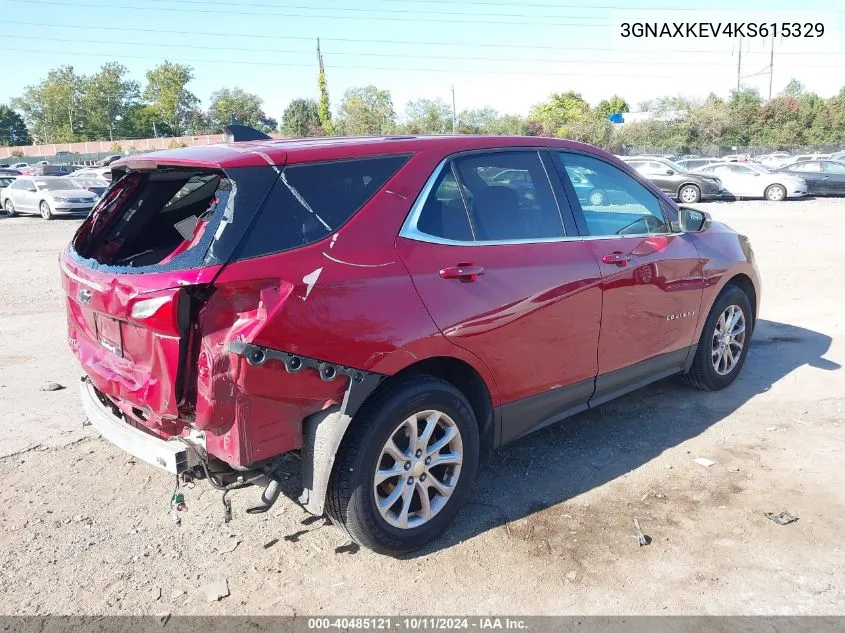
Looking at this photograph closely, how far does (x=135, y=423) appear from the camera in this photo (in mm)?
3186

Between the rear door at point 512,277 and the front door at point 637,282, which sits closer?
the rear door at point 512,277

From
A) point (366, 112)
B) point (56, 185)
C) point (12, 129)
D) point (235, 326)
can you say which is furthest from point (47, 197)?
point (12, 129)

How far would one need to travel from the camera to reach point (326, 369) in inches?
111

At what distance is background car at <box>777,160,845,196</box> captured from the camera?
80.4 feet

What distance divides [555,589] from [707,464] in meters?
1.63

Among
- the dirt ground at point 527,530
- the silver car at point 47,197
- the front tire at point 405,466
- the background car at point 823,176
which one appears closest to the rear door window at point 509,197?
the front tire at point 405,466

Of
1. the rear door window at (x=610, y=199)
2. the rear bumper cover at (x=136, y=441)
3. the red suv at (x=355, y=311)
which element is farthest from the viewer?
the rear door window at (x=610, y=199)

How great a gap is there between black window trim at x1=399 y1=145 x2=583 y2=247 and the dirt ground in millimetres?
1398

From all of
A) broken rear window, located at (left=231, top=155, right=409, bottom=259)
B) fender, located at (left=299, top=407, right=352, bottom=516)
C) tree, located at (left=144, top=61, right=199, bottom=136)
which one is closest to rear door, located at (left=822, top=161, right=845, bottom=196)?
broken rear window, located at (left=231, top=155, right=409, bottom=259)

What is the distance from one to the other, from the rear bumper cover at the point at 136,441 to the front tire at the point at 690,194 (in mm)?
23538

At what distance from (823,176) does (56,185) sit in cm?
2704

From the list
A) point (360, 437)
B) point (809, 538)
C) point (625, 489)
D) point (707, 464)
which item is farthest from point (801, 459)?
point (360, 437)

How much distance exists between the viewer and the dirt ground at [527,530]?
9.68 ft

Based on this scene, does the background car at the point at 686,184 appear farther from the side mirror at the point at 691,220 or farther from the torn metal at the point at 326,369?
the torn metal at the point at 326,369
